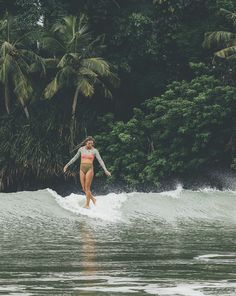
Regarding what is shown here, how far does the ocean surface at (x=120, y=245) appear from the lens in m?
10.4

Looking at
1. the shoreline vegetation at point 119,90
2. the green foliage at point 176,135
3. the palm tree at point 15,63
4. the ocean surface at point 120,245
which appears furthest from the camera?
the palm tree at point 15,63

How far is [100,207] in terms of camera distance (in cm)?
1864

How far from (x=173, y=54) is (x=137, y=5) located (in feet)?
7.37

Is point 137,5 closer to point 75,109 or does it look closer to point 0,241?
point 75,109

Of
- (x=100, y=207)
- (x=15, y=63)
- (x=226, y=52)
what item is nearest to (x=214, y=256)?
(x=100, y=207)

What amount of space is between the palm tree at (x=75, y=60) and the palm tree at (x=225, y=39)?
3751mm

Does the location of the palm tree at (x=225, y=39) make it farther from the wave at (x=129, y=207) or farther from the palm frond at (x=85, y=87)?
the wave at (x=129, y=207)

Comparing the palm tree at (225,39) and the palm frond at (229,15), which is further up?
the palm frond at (229,15)

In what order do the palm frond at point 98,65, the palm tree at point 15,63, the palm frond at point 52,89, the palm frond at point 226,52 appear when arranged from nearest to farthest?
the palm frond at point 226,52 → the palm frond at point 98,65 → the palm frond at point 52,89 → the palm tree at point 15,63

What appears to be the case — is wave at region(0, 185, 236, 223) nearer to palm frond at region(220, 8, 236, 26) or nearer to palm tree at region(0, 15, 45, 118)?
palm frond at region(220, 8, 236, 26)

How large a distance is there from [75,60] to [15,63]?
2.09 meters

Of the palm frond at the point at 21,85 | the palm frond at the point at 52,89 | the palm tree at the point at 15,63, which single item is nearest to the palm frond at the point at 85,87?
the palm frond at the point at 52,89

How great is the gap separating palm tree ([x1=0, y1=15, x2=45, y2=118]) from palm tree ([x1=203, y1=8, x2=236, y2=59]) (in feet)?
19.4

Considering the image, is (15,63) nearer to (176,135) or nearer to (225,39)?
(176,135)
